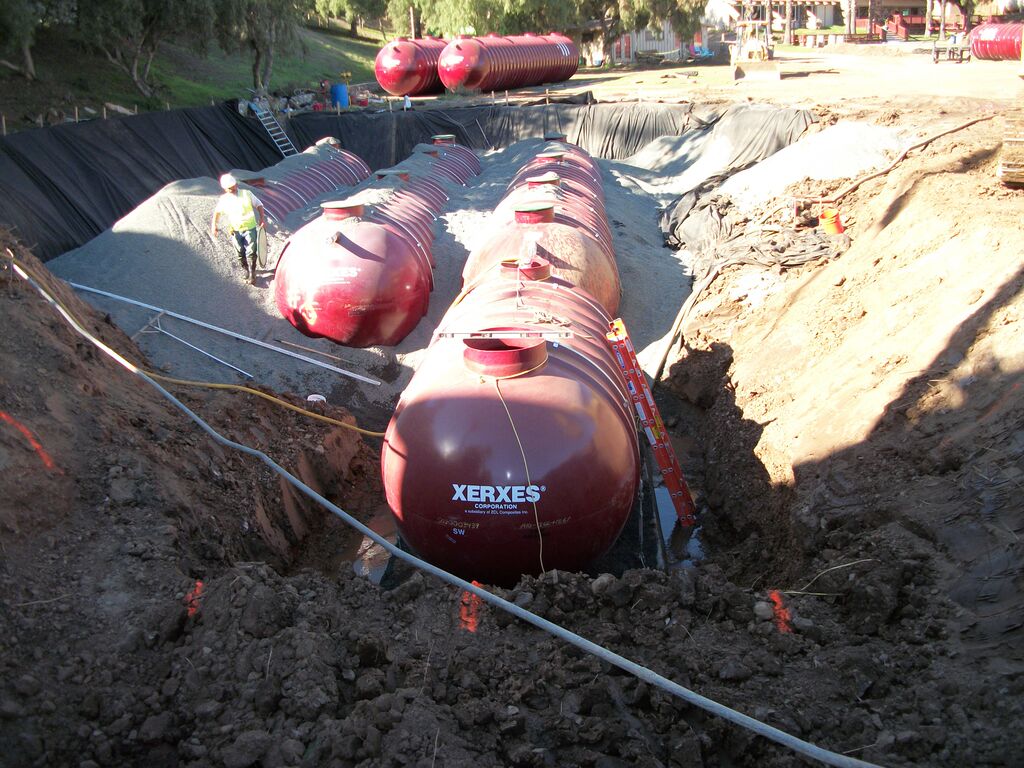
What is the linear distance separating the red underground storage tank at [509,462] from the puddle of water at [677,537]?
1.87 metres

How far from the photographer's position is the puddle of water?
899 cm

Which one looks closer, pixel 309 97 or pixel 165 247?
pixel 165 247

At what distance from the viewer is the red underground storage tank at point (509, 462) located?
6605 millimetres

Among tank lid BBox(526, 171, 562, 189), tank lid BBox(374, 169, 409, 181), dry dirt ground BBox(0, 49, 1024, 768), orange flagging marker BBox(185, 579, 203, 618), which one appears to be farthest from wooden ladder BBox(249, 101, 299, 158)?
Answer: orange flagging marker BBox(185, 579, 203, 618)

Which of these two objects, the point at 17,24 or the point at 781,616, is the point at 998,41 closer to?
the point at 17,24

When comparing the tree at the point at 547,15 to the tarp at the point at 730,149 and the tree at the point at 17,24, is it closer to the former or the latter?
the tarp at the point at 730,149

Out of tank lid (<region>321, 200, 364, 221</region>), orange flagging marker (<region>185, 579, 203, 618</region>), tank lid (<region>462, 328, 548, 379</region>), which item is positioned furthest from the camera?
tank lid (<region>321, 200, 364, 221</region>)

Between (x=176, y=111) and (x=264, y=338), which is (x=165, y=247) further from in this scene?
(x=176, y=111)

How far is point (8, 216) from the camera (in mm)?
14531

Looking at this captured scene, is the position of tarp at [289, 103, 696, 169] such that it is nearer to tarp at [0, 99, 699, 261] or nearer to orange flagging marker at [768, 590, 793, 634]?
tarp at [0, 99, 699, 261]

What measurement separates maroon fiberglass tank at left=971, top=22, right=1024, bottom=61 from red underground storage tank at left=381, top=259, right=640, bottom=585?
3477cm

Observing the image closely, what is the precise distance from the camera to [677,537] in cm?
935

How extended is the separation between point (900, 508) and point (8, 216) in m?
14.8

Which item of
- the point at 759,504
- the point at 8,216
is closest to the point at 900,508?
the point at 759,504
